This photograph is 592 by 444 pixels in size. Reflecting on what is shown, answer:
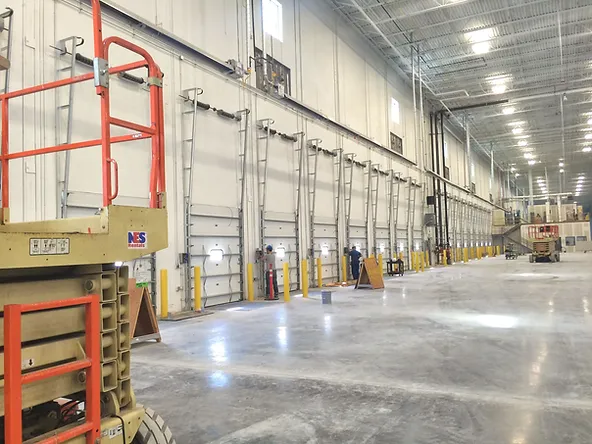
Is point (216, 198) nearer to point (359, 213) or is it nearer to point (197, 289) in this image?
point (197, 289)

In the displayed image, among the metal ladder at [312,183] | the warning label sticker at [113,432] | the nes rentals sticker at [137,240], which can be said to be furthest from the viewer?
the metal ladder at [312,183]

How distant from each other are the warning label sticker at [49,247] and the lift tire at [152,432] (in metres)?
1.23

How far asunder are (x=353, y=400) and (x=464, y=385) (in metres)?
1.37

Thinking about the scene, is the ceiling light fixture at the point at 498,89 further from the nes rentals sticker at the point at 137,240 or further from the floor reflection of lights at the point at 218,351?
the nes rentals sticker at the point at 137,240

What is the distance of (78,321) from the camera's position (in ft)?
8.18

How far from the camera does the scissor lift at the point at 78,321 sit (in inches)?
82.8

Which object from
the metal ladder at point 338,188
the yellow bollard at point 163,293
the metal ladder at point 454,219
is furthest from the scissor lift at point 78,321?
the metal ladder at point 454,219

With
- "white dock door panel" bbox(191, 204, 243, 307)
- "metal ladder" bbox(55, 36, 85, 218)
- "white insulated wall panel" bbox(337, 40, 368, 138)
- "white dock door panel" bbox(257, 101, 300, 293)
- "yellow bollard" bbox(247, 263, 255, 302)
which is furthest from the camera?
"white insulated wall panel" bbox(337, 40, 368, 138)

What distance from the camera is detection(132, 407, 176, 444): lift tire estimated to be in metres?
2.81

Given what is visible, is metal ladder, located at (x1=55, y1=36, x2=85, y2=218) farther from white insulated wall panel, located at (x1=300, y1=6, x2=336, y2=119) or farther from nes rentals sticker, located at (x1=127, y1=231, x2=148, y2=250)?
white insulated wall panel, located at (x1=300, y1=6, x2=336, y2=119)

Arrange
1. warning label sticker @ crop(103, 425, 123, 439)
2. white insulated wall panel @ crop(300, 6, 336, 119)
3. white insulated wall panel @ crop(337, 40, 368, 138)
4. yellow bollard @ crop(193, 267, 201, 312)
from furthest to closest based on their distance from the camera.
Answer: white insulated wall panel @ crop(337, 40, 368, 138)
white insulated wall panel @ crop(300, 6, 336, 119)
yellow bollard @ crop(193, 267, 201, 312)
warning label sticker @ crop(103, 425, 123, 439)

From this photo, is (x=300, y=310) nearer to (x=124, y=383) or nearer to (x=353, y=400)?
(x=353, y=400)

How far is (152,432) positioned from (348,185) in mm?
18940

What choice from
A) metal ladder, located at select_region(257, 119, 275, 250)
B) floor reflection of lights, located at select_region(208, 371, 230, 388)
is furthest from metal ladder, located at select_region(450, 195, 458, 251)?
floor reflection of lights, located at select_region(208, 371, 230, 388)
